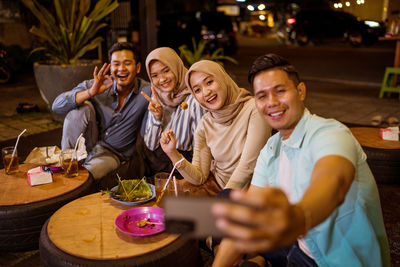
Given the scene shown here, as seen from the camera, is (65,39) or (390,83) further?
(390,83)

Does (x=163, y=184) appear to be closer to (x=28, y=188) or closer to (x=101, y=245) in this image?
(x=101, y=245)

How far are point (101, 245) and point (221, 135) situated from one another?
1292mm

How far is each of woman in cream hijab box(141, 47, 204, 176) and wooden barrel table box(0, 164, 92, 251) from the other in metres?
0.88

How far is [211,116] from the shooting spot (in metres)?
2.97

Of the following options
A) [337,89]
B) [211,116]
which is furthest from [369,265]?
[337,89]

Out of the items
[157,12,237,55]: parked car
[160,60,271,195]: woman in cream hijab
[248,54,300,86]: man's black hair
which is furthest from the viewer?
[157,12,237,55]: parked car

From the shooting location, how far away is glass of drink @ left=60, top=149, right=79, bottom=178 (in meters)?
2.95

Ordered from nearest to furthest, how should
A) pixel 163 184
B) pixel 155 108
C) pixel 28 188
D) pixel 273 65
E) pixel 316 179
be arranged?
pixel 316 179
pixel 273 65
pixel 163 184
pixel 28 188
pixel 155 108

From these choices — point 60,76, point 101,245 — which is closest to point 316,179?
point 101,245

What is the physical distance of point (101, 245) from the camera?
2002 mm

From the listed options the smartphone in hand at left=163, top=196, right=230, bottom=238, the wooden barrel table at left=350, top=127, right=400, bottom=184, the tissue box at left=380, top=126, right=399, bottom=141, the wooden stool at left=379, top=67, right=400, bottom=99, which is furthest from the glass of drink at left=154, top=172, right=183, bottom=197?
the wooden stool at left=379, top=67, right=400, bottom=99

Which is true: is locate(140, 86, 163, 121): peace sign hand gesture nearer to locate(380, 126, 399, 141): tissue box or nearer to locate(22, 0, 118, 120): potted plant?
locate(380, 126, 399, 141): tissue box

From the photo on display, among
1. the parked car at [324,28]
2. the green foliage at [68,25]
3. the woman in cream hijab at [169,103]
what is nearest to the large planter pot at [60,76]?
the green foliage at [68,25]

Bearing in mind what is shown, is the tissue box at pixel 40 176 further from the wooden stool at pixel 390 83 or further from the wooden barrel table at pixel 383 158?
the wooden stool at pixel 390 83
